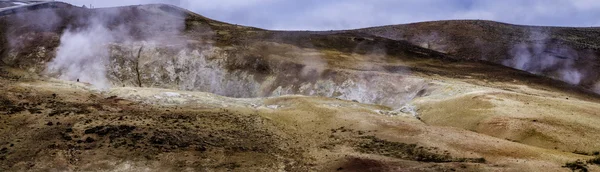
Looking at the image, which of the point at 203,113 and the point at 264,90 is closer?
the point at 203,113

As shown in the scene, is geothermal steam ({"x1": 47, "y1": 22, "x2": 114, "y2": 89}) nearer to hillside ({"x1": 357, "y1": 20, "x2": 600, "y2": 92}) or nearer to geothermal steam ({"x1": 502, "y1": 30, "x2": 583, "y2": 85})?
hillside ({"x1": 357, "y1": 20, "x2": 600, "y2": 92})

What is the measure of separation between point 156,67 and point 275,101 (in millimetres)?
11501

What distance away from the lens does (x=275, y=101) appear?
24.5 metres

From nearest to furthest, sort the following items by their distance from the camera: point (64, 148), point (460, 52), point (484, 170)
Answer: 1. point (484, 170)
2. point (64, 148)
3. point (460, 52)

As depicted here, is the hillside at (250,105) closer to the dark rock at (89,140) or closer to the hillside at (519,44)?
the dark rock at (89,140)

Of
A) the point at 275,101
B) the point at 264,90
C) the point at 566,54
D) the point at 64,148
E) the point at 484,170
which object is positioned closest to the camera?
the point at 484,170

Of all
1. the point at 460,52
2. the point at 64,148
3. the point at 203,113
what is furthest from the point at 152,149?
the point at 460,52

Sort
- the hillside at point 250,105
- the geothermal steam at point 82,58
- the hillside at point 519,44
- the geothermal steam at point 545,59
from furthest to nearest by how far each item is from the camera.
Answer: the hillside at point 519,44 → the geothermal steam at point 545,59 → the geothermal steam at point 82,58 → the hillside at point 250,105

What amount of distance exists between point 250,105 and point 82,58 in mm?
13451

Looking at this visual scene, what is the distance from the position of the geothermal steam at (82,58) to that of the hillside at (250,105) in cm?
9

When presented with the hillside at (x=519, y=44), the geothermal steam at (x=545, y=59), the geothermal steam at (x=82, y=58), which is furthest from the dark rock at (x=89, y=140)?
the geothermal steam at (x=545, y=59)

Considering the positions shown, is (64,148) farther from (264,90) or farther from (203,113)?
(264,90)

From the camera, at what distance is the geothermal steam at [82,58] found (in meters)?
30.1

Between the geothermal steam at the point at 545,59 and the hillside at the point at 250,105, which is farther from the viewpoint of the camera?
the geothermal steam at the point at 545,59
